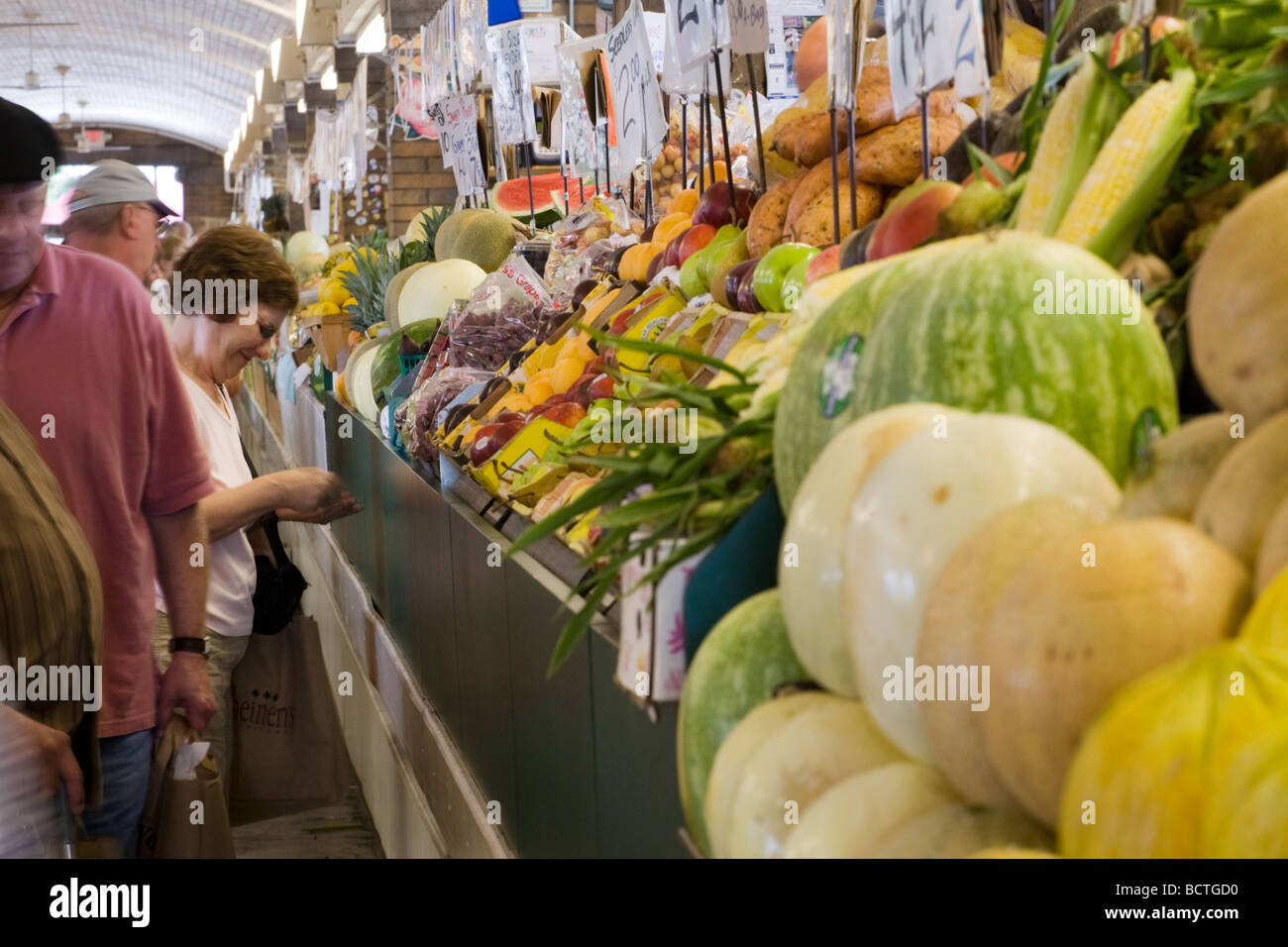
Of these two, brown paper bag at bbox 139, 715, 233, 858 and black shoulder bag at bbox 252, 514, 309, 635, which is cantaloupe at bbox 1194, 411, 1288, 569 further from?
black shoulder bag at bbox 252, 514, 309, 635

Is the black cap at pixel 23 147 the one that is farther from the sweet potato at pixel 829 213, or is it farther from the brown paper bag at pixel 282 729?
the brown paper bag at pixel 282 729

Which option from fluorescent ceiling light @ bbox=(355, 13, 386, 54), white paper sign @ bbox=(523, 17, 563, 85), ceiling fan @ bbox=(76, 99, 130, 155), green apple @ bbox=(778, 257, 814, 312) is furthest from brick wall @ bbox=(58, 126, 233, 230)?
green apple @ bbox=(778, 257, 814, 312)

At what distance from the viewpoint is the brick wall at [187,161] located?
38.4m

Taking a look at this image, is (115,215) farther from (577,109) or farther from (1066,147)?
(1066,147)

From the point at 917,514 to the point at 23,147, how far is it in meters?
1.65

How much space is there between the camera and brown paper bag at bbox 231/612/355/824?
3205 millimetres

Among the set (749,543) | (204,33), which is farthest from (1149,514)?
(204,33)

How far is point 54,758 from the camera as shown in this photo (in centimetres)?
194
